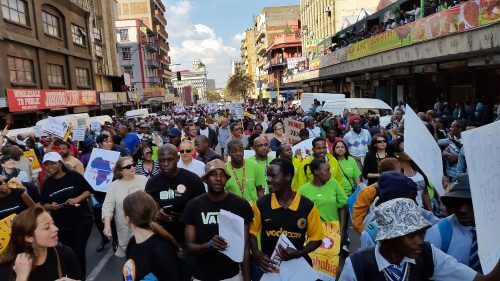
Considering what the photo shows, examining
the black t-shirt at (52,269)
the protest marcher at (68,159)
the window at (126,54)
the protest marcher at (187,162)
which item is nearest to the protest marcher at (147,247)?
the black t-shirt at (52,269)

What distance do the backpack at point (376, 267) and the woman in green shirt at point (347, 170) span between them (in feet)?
12.8

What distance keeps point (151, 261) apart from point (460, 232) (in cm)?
198

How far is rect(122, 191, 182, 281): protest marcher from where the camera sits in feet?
9.57

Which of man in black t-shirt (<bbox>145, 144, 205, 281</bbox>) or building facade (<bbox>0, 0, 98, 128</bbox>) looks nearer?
man in black t-shirt (<bbox>145, 144, 205, 281</bbox>)

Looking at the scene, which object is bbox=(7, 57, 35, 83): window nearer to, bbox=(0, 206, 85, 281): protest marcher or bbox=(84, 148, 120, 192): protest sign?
bbox=(84, 148, 120, 192): protest sign

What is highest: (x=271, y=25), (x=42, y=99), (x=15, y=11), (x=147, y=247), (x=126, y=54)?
(x=271, y=25)

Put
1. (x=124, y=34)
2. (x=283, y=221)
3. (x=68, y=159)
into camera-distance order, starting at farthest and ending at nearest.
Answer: (x=124, y=34) → (x=68, y=159) → (x=283, y=221)

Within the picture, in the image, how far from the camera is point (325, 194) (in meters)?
4.81

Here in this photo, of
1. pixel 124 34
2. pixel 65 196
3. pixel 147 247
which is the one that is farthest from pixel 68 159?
pixel 124 34

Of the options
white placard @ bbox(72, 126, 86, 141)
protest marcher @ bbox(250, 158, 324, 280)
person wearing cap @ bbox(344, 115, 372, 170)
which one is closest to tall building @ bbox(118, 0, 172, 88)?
white placard @ bbox(72, 126, 86, 141)

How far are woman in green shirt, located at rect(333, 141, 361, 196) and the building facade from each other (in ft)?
Answer: 59.5

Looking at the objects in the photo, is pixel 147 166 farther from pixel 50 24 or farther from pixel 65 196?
pixel 50 24

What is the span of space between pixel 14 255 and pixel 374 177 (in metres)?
4.55

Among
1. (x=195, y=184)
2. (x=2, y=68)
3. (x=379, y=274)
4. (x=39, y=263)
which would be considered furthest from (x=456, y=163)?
(x=2, y=68)
